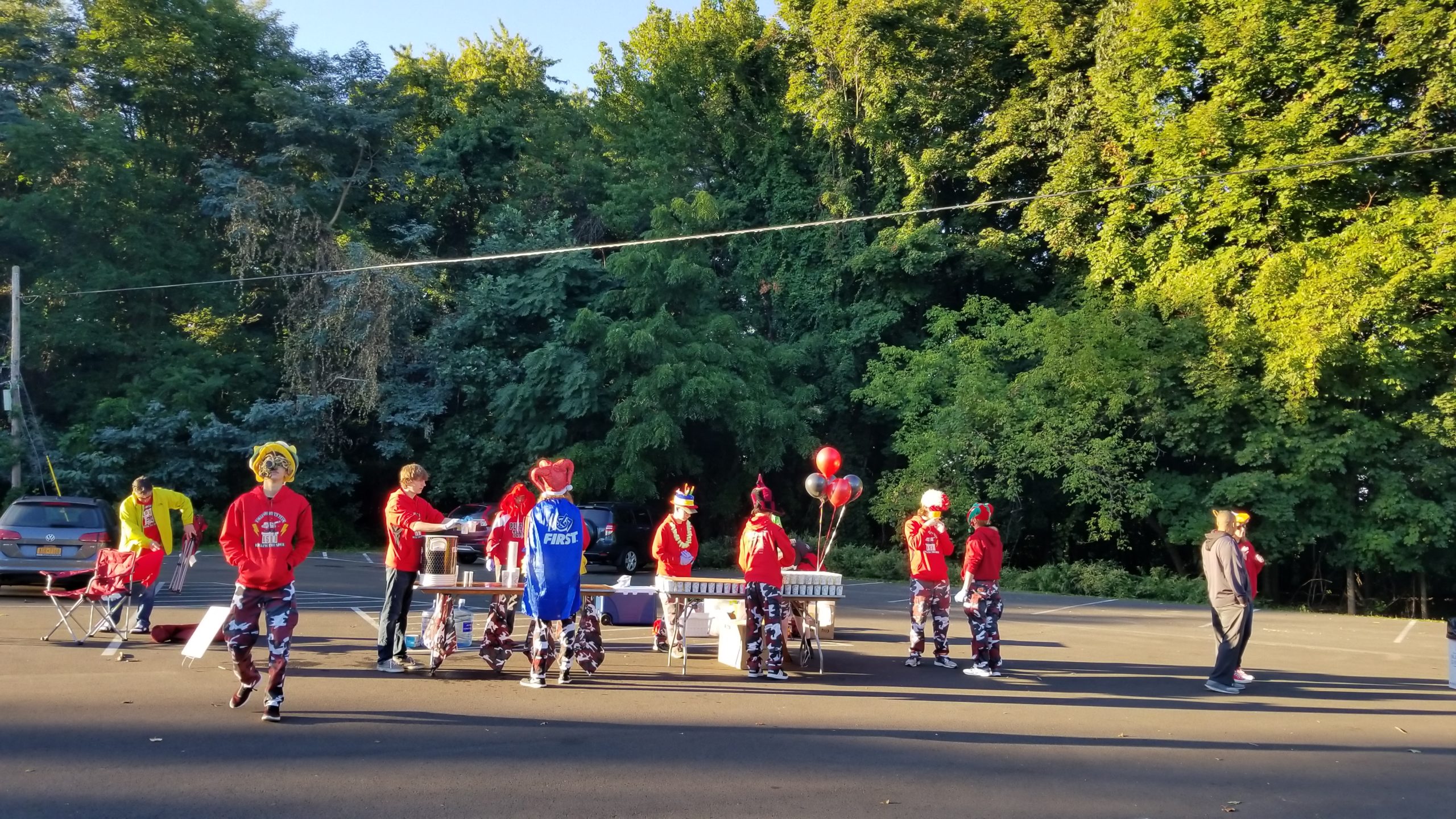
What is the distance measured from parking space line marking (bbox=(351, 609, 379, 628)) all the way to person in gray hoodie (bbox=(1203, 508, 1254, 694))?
31.9 ft

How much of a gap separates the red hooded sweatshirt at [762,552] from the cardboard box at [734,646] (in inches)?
27.8

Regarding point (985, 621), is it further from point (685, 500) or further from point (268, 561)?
point (268, 561)

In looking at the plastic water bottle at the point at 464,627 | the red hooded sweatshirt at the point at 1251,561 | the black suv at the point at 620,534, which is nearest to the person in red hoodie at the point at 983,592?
the red hooded sweatshirt at the point at 1251,561

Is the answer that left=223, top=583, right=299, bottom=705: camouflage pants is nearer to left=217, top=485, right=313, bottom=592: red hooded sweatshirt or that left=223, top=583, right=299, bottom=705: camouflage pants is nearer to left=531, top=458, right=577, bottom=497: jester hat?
left=217, top=485, right=313, bottom=592: red hooded sweatshirt

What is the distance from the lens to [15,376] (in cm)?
2806

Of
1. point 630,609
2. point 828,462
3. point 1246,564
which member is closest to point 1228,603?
point 1246,564

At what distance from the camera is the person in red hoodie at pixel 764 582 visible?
10.2m

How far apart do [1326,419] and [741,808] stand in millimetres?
23121

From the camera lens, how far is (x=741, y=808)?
19.8ft

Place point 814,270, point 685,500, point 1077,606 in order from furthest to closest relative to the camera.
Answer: point 814,270 < point 1077,606 < point 685,500

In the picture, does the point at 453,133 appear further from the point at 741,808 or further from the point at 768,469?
the point at 741,808

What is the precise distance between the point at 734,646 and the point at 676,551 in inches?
45.9

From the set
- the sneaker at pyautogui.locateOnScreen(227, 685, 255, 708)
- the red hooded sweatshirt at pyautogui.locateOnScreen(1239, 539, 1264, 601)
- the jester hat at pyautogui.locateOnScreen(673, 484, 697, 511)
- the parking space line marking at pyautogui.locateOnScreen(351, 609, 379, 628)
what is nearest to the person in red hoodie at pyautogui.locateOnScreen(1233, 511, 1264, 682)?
the red hooded sweatshirt at pyautogui.locateOnScreen(1239, 539, 1264, 601)

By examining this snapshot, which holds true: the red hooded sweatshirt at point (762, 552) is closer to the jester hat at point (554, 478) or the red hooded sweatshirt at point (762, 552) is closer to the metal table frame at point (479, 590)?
the metal table frame at point (479, 590)
